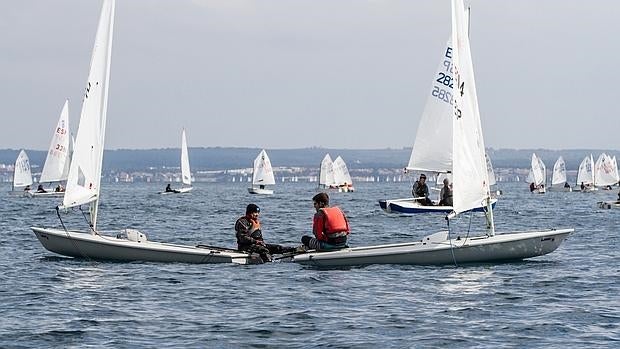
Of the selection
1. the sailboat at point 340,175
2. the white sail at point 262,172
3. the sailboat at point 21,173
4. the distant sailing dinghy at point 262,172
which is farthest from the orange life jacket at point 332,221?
the sailboat at point 340,175

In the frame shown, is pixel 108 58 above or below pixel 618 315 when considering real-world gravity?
above

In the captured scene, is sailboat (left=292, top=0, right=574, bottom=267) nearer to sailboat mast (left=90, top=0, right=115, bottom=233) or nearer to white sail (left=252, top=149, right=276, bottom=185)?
sailboat mast (left=90, top=0, right=115, bottom=233)

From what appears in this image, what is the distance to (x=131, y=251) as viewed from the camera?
24.8 meters

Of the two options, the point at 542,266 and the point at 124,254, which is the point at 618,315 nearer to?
the point at 542,266

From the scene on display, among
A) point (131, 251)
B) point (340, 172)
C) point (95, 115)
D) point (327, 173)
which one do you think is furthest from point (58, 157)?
point (131, 251)

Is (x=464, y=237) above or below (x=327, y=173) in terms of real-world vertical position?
below

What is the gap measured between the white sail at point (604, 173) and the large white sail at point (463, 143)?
8325 cm

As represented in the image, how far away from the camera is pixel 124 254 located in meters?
24.9

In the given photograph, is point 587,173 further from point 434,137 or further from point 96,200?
point 96,200

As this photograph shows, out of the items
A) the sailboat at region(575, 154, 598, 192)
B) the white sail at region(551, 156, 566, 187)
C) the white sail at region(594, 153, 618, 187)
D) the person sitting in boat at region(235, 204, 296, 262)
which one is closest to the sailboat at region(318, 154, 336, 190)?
the white sail at region(551, 156, 566, 187)

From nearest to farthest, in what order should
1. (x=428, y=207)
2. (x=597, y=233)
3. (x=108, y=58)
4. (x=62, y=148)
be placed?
(x=108, y=58) → (x=597, y=233) → (x=428, y=207) → (x=62, y=148)

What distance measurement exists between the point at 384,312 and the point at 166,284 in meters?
5.18

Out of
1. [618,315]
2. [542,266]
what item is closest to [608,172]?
[542,266]

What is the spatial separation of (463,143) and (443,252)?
281 cm
